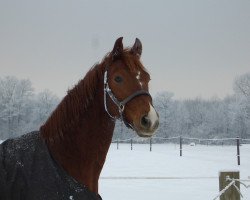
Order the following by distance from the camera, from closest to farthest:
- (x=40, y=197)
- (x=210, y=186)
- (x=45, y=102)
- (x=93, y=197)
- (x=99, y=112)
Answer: (x=40, y=197)
(x=93, y=197)
(x=99, y=112)
(x=210, y=186)
(x=45, y=102)

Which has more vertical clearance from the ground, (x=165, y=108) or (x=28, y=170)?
(x=165, y=108)

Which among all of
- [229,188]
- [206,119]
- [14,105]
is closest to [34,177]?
[229,188]

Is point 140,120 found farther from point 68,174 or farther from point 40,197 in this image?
point 40,197

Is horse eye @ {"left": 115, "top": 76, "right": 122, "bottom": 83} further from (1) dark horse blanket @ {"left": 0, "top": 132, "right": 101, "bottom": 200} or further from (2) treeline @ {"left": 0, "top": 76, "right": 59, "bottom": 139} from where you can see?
(2) treeline @ {"left": 0, "top": 76, "right": 59, "bottom": 139}

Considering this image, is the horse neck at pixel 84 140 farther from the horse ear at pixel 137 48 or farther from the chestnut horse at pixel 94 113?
the horse ear at pixel 137 48

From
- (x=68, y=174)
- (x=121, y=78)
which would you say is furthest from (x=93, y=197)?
(x=121, y=78)

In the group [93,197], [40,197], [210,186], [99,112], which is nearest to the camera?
[40,197]

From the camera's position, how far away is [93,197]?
9.12 feet

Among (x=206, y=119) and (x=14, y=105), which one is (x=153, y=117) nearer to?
(x=14, y=105)

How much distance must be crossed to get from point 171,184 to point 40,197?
6704 millimetres

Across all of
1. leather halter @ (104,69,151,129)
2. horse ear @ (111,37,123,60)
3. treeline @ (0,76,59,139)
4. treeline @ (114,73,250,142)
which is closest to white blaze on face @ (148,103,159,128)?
leather halter @ (104,69,151,129)

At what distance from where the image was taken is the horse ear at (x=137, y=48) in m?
3.10

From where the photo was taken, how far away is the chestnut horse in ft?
9.20

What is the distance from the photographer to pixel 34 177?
2.64m
